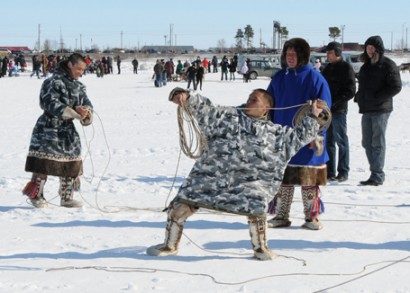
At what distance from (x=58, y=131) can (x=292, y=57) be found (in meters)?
2.32

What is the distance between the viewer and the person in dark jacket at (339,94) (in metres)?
8.28

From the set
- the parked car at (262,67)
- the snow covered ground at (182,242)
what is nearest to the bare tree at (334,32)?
the parked car at (262,67)

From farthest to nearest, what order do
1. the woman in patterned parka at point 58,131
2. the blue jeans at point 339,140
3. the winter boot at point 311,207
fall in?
1. the blue jeans at point 339,140
2. the woman in patterned parka at point 58,131
3. the winter boot at point 311,207

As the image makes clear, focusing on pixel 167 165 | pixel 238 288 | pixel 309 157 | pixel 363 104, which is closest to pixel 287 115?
pixel 309 157

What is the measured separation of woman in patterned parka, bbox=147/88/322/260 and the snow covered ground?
34 centimetres

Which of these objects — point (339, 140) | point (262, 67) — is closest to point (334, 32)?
point (262, 67)

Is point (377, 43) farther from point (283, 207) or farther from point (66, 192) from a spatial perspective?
point (66, 192)

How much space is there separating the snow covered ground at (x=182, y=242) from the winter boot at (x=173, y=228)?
93mm

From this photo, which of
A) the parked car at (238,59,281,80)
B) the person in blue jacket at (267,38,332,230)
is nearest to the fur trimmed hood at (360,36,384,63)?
the person in blue jacket at (267,38,332,230)

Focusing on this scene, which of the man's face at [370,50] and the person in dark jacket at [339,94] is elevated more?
the man's face at [370,50]

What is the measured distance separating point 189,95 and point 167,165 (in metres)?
5.17

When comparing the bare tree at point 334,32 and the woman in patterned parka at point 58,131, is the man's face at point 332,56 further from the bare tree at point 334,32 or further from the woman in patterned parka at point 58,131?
the bare tree at point 334,32

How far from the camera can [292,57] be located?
6.05 metres

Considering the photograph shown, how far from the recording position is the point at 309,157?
6.08m
